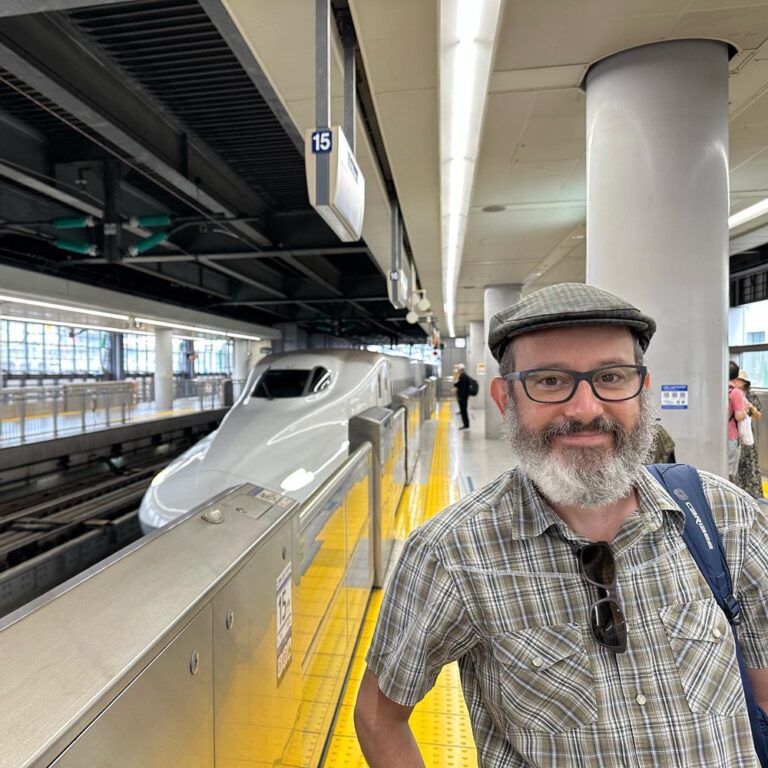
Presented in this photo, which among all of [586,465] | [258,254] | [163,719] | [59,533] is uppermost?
[258,254]

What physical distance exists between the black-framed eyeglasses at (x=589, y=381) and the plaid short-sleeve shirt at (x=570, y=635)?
0.70ft

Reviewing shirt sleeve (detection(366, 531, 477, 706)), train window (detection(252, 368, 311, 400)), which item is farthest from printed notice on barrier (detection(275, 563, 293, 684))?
train window (detection(252, 368, 311, 400))

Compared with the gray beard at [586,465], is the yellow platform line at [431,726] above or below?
below

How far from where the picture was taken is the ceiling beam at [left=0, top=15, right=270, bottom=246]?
3455mm

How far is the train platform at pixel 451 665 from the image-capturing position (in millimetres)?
2467

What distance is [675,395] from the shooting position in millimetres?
3340

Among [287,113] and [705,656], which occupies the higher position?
[287,113]

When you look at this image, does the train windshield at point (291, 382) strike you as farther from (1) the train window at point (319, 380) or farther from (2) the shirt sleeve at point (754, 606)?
(2) the shirt sleeve at point (754, 606)

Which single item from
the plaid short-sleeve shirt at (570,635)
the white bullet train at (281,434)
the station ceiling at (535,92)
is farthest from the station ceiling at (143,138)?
the plaid short-sleeve shirt at (570,635)

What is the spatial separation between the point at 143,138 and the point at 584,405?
4915 mm

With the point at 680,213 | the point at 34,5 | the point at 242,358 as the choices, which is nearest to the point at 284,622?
the point at 34,5

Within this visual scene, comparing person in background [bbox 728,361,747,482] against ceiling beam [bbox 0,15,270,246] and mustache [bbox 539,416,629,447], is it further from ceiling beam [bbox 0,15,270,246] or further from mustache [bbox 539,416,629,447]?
ceiling beam [bbox 0,15,270,246]

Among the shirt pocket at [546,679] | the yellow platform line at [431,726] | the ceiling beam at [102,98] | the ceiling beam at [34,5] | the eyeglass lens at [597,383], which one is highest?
the ceiling beam at [102,98]

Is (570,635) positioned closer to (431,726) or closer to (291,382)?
(431,726)
